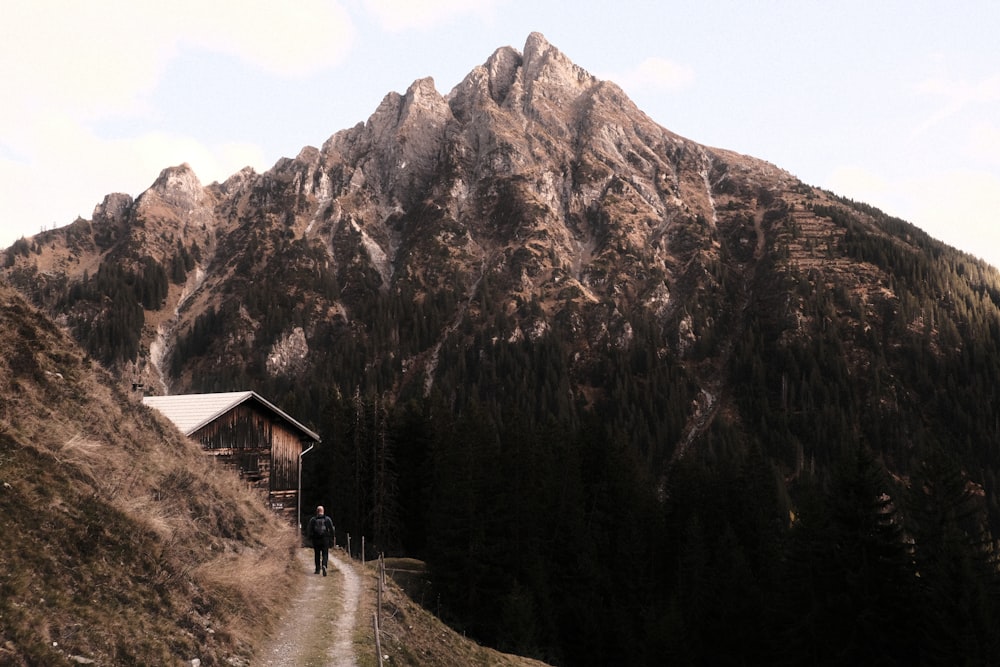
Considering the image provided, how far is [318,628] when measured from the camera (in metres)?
17.3

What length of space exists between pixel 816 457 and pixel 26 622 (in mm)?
142132

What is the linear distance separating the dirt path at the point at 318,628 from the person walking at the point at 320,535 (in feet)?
2.11

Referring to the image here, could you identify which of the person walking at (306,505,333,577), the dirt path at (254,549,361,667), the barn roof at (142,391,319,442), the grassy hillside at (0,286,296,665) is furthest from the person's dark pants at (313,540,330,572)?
the barn roof at (142,391,319,442)

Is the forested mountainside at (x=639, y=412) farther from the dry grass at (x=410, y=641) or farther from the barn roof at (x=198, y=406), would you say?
the dry grass at (x=410, y=641)

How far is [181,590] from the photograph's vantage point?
13414 millimetres

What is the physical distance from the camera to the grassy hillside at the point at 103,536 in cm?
1005

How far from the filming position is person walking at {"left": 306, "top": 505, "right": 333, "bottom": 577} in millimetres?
24000

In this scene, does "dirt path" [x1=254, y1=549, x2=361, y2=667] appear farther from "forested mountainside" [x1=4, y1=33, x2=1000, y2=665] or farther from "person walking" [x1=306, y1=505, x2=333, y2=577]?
"forested mountainside" [x1=4, y1=33, x2=1000, y2=665]

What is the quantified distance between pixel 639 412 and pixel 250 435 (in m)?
112

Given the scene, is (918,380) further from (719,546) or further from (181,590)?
(181,590)

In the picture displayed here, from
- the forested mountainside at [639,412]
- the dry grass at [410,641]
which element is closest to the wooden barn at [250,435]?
the forested mountainside at [639,412]

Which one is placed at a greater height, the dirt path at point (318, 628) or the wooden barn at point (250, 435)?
the wooden barn at point (250, 435)

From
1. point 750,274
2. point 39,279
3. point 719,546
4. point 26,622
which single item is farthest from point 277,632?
point 39,279

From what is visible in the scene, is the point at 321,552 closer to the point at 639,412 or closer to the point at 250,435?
the point at 250,435
